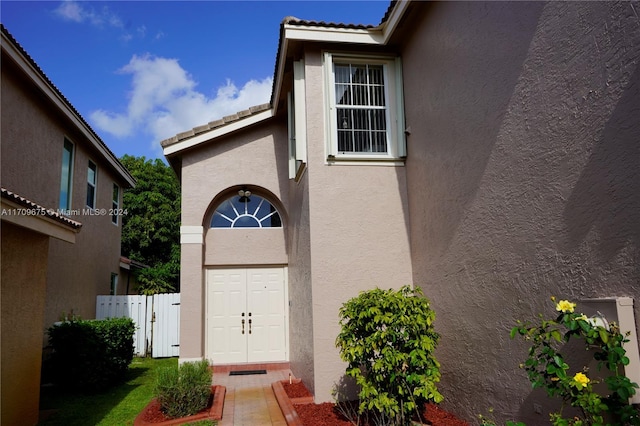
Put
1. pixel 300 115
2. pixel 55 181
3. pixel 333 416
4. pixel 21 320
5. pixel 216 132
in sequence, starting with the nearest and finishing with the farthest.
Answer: pixel 21 320, pixel 333 416, pixel 300 115, pixel 216 132, pixel 55 181

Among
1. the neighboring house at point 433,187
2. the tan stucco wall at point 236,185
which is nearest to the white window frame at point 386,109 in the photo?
the neighboring house at point 433,187

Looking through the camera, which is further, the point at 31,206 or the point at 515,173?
the point at 31,206

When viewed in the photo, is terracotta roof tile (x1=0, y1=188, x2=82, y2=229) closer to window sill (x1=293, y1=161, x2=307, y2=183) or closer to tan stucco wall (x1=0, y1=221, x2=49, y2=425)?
tan stucco wall (x1=0, y1=221, x2=49, y2=425)

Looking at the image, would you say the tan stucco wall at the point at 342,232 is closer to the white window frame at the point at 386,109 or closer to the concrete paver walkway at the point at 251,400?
the white window frame at the point at 386,109

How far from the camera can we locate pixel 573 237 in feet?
12.8

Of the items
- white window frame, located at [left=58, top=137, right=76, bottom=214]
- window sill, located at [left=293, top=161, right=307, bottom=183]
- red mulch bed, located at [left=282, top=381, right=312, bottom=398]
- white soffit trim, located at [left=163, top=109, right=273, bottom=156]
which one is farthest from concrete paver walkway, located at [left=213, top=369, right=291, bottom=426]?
white window frame, located at [left=58, top=137, right=76, bottom=214]

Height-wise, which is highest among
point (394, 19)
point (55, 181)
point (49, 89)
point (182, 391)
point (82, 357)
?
point (49, 89)

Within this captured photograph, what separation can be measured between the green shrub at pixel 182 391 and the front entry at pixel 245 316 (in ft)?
12.3

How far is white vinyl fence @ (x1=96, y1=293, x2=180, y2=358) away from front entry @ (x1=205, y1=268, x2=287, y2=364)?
3521mm

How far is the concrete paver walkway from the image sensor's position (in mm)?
6523

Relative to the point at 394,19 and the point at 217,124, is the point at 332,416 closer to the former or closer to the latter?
the point at 394,19

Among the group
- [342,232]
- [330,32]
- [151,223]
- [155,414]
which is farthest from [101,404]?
[151,223]

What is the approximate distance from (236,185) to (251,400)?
200 inches

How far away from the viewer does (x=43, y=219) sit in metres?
6.33
